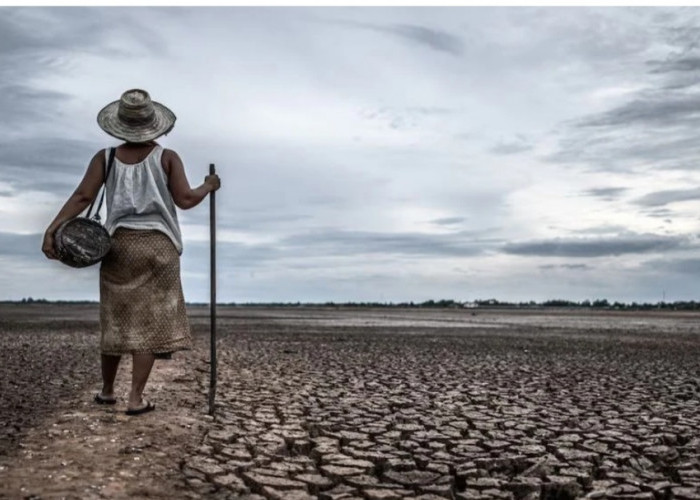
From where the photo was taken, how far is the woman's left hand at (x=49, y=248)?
13.2 ft

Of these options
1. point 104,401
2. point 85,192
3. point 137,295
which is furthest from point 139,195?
point 104,401

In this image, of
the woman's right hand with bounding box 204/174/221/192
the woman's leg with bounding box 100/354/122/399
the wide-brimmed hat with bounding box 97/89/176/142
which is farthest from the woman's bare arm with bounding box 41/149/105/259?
the woman's leg with bounding box 100/354/122/399

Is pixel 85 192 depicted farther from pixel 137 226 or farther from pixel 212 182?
pixel 212 182

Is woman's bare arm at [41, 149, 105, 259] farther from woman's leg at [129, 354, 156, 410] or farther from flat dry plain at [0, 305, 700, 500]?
flat dry plain at [0, 305, 700, 500]

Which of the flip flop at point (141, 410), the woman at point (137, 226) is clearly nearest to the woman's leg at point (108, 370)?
the woman at point (137, 226)

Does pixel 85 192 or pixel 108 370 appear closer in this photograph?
pixel 85 192

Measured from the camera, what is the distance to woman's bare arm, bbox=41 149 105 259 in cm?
412

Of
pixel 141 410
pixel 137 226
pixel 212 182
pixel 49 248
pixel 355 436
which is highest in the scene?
pixel 212 182

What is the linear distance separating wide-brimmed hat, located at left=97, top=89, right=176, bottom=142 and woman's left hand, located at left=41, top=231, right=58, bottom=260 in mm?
669

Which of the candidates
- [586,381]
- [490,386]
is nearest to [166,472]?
[490,386]

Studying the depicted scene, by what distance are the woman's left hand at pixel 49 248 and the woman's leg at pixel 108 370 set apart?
659 mm

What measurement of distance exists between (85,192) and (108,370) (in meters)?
1.06

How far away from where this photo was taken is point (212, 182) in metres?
4.37

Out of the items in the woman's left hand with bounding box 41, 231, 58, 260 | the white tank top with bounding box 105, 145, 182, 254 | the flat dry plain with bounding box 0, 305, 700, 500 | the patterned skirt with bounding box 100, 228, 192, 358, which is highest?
the white tank top with bounding box 105, 145, 182, 254
